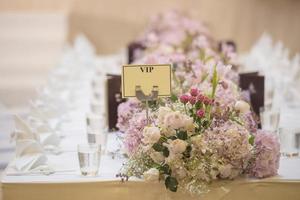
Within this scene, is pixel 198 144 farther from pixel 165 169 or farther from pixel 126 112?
pixel 126 112

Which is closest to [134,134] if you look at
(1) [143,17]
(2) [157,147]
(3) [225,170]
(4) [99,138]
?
(2) [157,147]

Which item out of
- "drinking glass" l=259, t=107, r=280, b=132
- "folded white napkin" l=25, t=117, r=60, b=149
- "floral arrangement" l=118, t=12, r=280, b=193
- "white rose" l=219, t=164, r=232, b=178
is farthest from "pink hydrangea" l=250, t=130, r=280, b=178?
"folded white napkin" l=25, t=117, r=60, b=149

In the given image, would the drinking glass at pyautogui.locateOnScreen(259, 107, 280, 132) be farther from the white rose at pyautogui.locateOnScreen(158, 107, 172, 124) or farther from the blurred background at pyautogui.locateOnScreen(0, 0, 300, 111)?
the blurred background at pyautogui.locateOnScreen(0, 0, 300, 111)

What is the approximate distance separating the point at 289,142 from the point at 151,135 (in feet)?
2.44

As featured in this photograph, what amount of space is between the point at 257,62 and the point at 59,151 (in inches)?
118

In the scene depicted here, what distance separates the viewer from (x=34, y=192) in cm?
236

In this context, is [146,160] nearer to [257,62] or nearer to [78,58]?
[257,62]

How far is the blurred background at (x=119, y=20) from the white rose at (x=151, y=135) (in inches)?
236

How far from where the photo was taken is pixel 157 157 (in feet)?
7.57

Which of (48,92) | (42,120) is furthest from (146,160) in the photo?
(48,92)

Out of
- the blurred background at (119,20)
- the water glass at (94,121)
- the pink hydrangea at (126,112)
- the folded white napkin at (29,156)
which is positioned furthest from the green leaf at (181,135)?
the blurred background at (119,20)

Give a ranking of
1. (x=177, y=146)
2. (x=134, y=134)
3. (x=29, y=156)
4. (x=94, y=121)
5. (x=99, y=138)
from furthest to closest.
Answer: (x=94, y=121) < (x=99, y=138) < (x=29, y=156) < (x=134, y=134) < (x=177, y=146)

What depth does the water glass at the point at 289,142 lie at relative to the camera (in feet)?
8.99

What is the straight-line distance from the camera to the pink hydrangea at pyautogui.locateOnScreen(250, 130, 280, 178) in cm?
233
